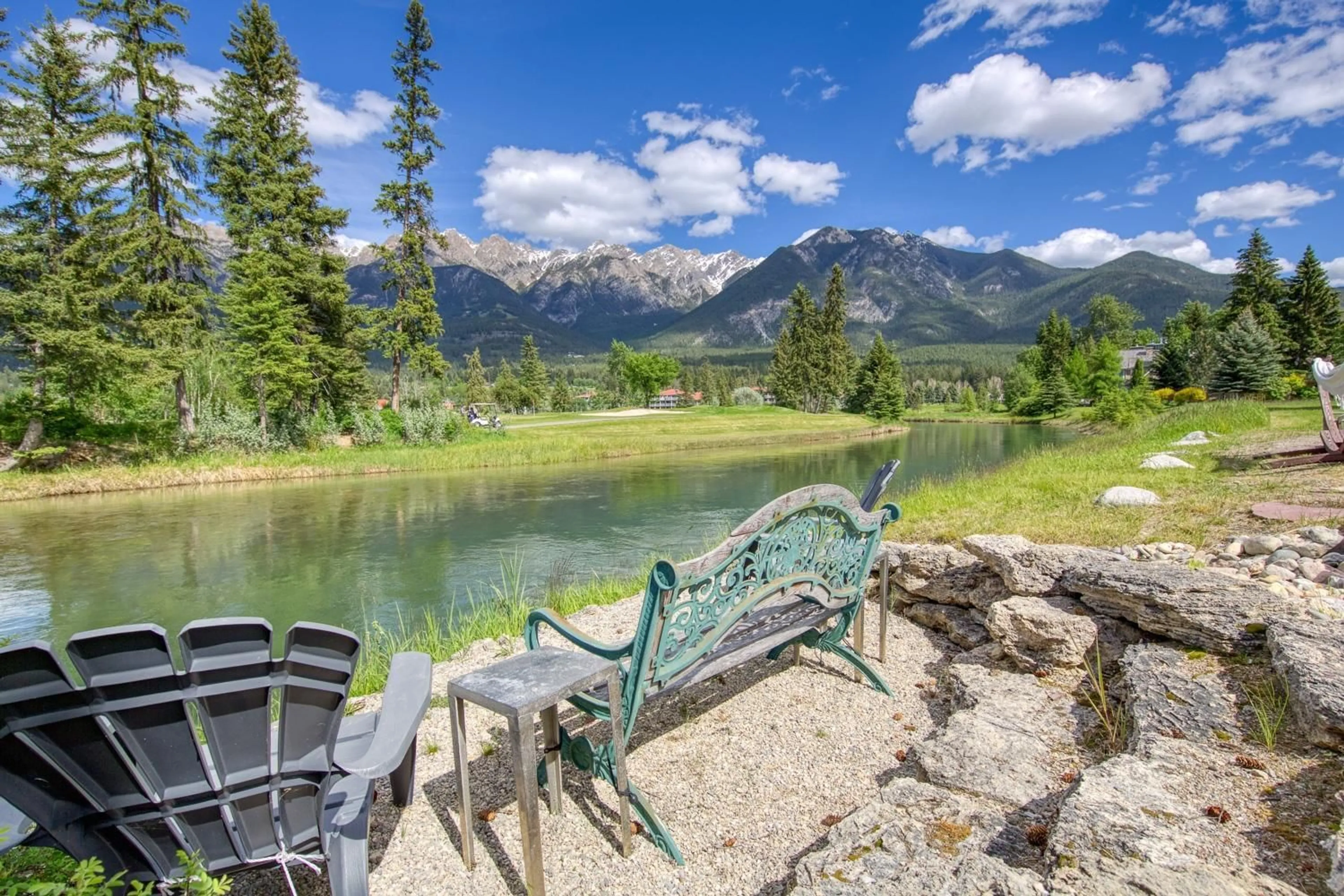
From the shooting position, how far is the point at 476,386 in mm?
80250

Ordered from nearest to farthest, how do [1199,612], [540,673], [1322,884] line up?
1. [1322,884]
2. [540,673]
3. [1199,612]

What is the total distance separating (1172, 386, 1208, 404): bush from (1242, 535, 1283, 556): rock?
1674 inches

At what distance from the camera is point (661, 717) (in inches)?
145

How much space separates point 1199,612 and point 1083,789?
1.70 meters

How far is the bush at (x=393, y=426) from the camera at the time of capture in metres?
26.4

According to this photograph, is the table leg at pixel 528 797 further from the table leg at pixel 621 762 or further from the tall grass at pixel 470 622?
the tall grass at pixel 470 622

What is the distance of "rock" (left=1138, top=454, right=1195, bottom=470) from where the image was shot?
30.9 feet

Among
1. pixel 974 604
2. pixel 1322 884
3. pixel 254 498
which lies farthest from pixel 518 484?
pixel 1322 884

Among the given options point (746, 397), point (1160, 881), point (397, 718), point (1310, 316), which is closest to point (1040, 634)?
point (1160, 881)

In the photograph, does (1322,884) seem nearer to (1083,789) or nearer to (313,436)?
(1083,789)

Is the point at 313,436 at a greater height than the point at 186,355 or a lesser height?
lesser

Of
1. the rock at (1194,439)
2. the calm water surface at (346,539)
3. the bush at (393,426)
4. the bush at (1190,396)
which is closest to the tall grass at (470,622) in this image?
the calm water surface at (346,539)

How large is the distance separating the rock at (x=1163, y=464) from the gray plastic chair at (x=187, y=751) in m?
11.2

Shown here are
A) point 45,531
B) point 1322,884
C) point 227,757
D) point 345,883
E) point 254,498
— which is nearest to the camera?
point 1322,884
